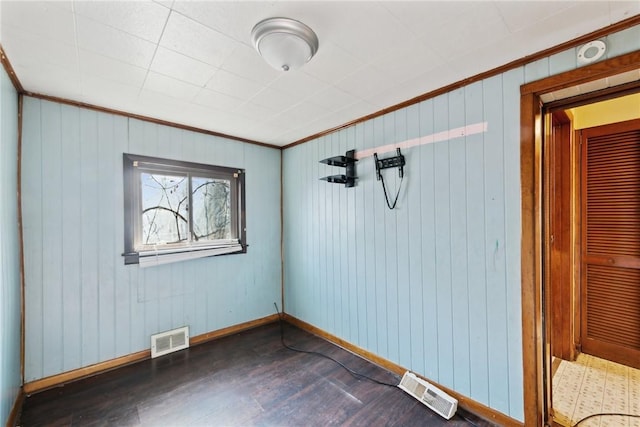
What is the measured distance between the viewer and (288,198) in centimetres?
360

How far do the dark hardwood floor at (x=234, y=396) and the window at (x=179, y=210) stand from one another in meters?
0.99

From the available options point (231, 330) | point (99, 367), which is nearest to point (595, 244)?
point (231, 330)

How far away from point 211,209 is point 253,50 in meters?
2.03

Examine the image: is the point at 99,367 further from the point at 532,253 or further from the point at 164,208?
the point at 532,253

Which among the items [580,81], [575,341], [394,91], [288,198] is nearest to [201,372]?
[288,198]

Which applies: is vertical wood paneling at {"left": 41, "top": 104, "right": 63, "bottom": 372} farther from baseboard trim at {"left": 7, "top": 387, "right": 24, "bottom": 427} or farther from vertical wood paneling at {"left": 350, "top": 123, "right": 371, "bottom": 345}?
vertical wood paneling at {"left": 350, "top": 123, "right": 371, "bottom": 345}

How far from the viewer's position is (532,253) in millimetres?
1613

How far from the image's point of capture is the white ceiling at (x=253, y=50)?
124cm

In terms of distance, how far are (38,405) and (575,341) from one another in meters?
4.51

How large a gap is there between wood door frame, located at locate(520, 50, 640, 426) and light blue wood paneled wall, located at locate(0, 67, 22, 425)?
302cm

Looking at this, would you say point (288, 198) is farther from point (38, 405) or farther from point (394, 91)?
point (38, 405)

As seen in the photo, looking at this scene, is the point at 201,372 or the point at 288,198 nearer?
the point at 201,372

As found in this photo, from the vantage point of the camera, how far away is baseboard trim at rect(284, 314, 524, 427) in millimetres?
1735

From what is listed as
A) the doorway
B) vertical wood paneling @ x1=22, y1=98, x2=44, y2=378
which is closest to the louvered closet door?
the doorway
